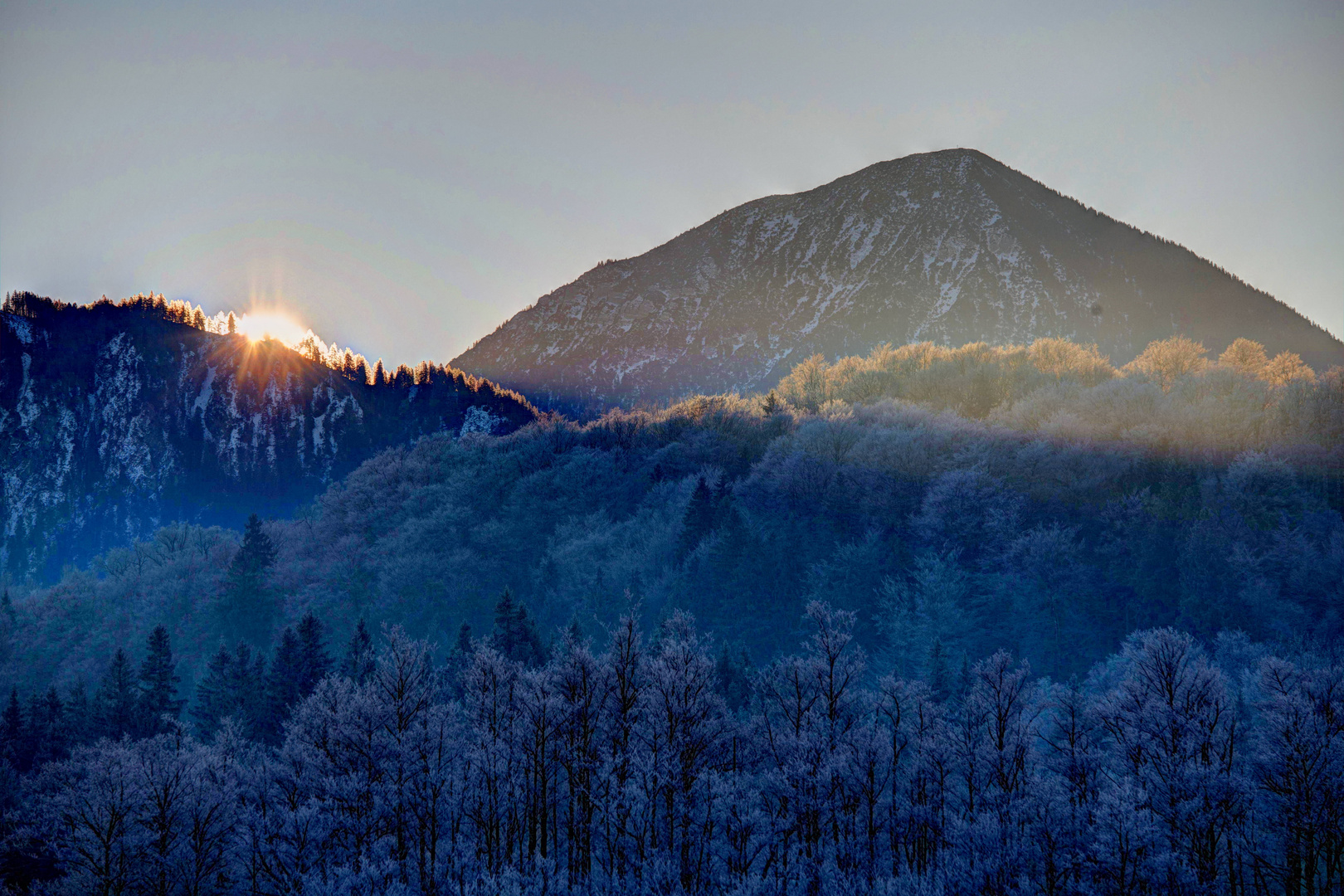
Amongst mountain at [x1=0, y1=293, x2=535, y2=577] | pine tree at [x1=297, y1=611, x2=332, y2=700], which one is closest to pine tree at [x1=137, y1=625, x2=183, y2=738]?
pine tree at [x1=297, y1=611, x2=332, y2=700]

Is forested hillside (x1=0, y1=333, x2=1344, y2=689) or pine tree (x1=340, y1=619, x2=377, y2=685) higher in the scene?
forested hillside (x1=0, y1=333, x2=1344, y2=689)

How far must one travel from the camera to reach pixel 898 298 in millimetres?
196875

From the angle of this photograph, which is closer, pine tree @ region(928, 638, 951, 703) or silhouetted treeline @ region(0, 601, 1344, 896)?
silhouetted treeline @ region(0, 601, 1344, 896)

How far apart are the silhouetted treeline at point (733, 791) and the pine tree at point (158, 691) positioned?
385 inches

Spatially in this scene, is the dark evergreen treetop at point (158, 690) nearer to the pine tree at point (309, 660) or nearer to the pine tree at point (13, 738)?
the pine tree at point (13, 738)

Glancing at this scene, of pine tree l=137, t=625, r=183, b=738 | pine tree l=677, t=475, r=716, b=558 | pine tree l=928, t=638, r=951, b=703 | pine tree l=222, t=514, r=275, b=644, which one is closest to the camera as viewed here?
pine tree l=928, t=638, r=951, b=703

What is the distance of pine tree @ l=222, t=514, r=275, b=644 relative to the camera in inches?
3263

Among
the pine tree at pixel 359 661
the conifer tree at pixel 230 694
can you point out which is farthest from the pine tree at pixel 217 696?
the pine tree at pixel 359 661

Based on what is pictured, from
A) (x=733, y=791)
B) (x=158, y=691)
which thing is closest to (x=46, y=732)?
(x=158, y=691)

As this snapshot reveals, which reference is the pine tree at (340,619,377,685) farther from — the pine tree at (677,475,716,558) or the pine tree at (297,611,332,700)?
the pine tree at (677,475,716,558)

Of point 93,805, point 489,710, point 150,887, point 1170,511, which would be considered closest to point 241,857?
point 150,887

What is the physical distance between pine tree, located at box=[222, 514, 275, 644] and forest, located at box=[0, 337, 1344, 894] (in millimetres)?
330

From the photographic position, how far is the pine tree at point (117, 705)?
5562 cm

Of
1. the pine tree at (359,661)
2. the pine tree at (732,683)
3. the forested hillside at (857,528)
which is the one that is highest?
the forested hillside at (857,528)
